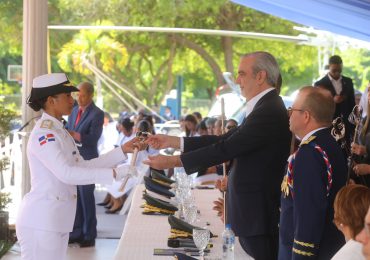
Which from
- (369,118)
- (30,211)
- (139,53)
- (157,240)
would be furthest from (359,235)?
(139,53)

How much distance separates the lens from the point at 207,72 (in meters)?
34.2

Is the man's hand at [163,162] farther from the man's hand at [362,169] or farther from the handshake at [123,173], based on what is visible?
the man's hand at [362,169]

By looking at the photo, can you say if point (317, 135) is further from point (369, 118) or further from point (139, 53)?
point (139, 53)

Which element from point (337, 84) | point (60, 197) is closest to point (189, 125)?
point (337, 84)

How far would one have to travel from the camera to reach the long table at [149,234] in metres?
4.19

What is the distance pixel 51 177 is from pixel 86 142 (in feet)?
12.8

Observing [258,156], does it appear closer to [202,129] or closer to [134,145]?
[134,145]

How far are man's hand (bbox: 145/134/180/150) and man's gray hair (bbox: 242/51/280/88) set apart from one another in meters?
0.80

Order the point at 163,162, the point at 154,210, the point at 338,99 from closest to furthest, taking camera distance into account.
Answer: the point at 163,162, the point at 154,210, the point at 338,99

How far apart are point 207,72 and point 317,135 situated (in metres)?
30.6

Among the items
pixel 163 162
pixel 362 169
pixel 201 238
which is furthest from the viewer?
pixel 362 169

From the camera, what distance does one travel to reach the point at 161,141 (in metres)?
4.90

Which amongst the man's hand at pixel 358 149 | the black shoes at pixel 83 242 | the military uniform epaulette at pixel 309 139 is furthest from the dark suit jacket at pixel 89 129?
the military uniform epaulette at pixel 309 139

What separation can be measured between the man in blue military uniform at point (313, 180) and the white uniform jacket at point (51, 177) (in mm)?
1300
